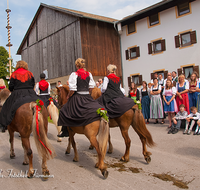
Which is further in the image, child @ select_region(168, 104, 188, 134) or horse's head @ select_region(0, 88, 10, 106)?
child @ select_region(168, 104, 188, 134)

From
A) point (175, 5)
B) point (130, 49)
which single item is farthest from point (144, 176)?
point (130, 49)

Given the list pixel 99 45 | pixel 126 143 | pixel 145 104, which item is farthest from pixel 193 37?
pixel 126 143

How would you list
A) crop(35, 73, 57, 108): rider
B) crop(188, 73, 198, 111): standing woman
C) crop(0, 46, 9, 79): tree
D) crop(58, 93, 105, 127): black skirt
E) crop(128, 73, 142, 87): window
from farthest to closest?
crop(0, 46, 9, 79): tree, crop(128, 73, 142, 87): window, crop(188, 73, 198, 111): standing woman, crop(35, 73, 57, 108): rider, crop(58, 93, 105, 127): black skirt

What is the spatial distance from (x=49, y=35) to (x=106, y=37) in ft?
23.6

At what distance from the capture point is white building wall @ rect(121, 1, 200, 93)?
1688cm

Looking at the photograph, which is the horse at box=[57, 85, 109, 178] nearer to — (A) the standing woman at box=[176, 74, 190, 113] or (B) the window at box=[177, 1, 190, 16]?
(A) the standing woman at box=[176, 74, 190, 113]

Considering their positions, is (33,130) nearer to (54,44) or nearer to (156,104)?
(156,104)

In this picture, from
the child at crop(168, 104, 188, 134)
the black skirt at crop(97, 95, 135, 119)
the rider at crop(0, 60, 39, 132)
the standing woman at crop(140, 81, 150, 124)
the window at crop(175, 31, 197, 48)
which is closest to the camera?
the rider at crop(0, 60, 39, 132)

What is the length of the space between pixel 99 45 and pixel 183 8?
860cm

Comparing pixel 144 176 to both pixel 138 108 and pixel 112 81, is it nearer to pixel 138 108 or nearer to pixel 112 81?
pixel 138 108

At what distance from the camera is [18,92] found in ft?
15.0

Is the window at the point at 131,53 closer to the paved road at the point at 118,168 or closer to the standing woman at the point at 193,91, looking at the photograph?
the standing woman at the point at 193,91

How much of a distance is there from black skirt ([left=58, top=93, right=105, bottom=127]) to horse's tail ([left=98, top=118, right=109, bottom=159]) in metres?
0.18

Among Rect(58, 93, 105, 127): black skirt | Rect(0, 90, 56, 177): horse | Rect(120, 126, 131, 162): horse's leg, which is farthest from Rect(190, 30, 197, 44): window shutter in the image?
Rect(0, 90, 56, 177): horse
